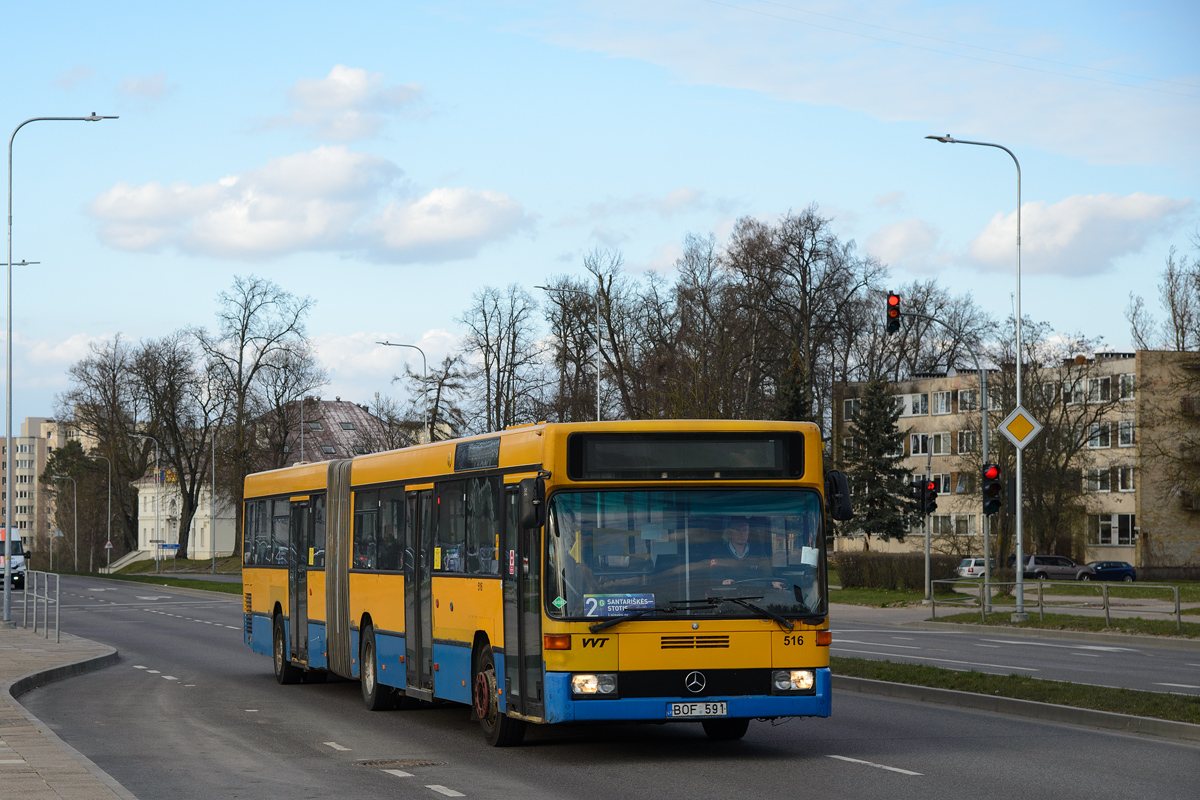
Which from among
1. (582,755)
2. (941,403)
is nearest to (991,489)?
(582,755)

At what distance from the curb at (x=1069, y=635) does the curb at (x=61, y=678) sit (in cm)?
1732

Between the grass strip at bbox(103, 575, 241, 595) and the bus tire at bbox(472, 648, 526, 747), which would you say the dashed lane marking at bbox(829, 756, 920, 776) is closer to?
the bus tire at bbox(472, 648, 526, 747)

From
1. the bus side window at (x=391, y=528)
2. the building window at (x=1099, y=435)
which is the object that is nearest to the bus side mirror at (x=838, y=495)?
the bus side window at (x=391, y=528)

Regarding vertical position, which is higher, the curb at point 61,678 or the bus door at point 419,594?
the bus door at point 419,594

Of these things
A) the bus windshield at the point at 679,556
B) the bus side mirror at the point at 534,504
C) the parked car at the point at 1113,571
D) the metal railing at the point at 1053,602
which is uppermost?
the bus side mirror at the point at 534,504

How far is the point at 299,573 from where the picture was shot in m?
20.0

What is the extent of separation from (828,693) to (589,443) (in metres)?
2.66

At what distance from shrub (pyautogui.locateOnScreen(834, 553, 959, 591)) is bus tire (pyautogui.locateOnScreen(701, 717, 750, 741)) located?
3302cm

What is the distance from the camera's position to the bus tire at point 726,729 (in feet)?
44.6

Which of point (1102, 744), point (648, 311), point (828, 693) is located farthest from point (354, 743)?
point (648, 311)

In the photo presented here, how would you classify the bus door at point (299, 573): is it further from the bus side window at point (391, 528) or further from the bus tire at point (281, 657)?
the bus side window at point (391, 528)

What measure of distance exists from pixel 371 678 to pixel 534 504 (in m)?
5.82

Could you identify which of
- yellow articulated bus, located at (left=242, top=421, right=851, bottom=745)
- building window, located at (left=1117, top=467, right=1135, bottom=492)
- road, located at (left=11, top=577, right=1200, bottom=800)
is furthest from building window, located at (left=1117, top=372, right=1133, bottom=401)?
yellow articulated bus, located at (left=242, top=421, right=851, bottom=745)

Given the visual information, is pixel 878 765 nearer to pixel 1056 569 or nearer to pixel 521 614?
pixel 521 614
